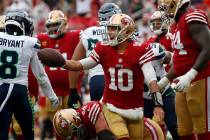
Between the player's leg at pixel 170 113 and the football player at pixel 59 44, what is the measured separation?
162 centimetres

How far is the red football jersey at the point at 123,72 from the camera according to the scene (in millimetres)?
8320

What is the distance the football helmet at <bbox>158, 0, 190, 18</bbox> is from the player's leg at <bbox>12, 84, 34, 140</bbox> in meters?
1.85

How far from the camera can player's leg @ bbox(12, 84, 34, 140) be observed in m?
9.23

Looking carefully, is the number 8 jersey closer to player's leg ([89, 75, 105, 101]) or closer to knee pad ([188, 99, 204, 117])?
player's leg ([89, 75, 105, 101])

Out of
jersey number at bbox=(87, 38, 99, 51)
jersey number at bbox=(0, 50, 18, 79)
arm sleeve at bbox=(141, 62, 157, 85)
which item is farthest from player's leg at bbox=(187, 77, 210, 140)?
→ jersey number at bbox=(87, 38, 99, 51)

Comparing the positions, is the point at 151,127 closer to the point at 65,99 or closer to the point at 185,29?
the point at 185,29

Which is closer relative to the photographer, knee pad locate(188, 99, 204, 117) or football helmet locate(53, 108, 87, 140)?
football helmet locate(53, 108, 87, 140)

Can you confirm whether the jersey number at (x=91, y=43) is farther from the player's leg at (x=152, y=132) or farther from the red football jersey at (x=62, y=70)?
the player's leg at (x=152, y=132)

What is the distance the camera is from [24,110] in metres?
9.34

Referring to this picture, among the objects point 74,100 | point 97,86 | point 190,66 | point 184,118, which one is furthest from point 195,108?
point 74,100

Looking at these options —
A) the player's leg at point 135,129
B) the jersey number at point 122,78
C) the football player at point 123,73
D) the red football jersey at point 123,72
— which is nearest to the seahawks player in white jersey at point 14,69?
the football player at point 123,73

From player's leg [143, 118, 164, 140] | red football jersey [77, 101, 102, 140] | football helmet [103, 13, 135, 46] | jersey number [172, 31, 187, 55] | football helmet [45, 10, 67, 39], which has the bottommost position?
player's leg [143, 118, 164, 140]

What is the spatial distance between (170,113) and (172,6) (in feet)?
7.28

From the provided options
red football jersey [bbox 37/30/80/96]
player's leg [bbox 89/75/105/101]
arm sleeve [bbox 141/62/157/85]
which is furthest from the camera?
red football jersey [bbox 37/30/80/96]
